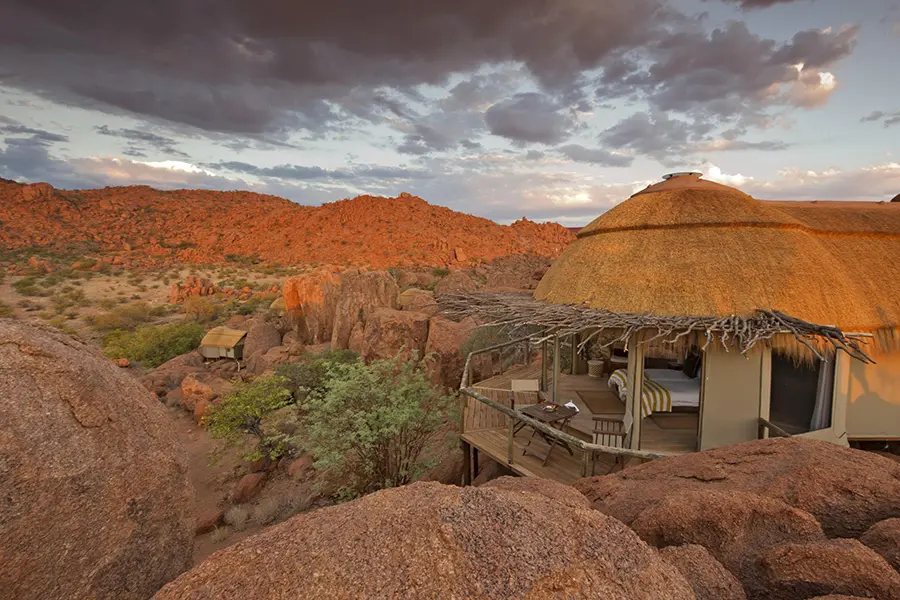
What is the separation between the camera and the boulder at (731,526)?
2680 millimetres

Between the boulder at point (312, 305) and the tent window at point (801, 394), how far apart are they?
56.1ft

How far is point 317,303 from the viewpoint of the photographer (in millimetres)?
21000

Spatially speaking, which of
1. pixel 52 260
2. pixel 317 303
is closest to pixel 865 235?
pixel 317 303

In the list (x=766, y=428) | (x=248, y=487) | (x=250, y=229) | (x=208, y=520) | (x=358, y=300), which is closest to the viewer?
(x=766, y=428)

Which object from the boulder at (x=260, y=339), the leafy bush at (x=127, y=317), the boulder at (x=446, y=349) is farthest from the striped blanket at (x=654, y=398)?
the leafy bush at (x=127, y=317)

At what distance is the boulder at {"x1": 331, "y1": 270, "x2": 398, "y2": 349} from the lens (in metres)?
19.2

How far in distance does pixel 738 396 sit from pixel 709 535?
618 cm

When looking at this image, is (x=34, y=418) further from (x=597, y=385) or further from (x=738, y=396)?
(x=597, y=385)

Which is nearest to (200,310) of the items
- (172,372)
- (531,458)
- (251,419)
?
(172,372)

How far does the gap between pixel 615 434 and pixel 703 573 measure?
569 centimetres

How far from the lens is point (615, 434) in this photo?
25.4 feet

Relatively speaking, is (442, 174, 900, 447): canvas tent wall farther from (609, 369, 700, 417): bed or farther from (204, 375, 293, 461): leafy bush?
(204, 375, 293, 461): leafy bush

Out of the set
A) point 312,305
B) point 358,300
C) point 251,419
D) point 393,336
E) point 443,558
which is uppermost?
point 443,558

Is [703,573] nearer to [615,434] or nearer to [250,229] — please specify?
[615,434]
